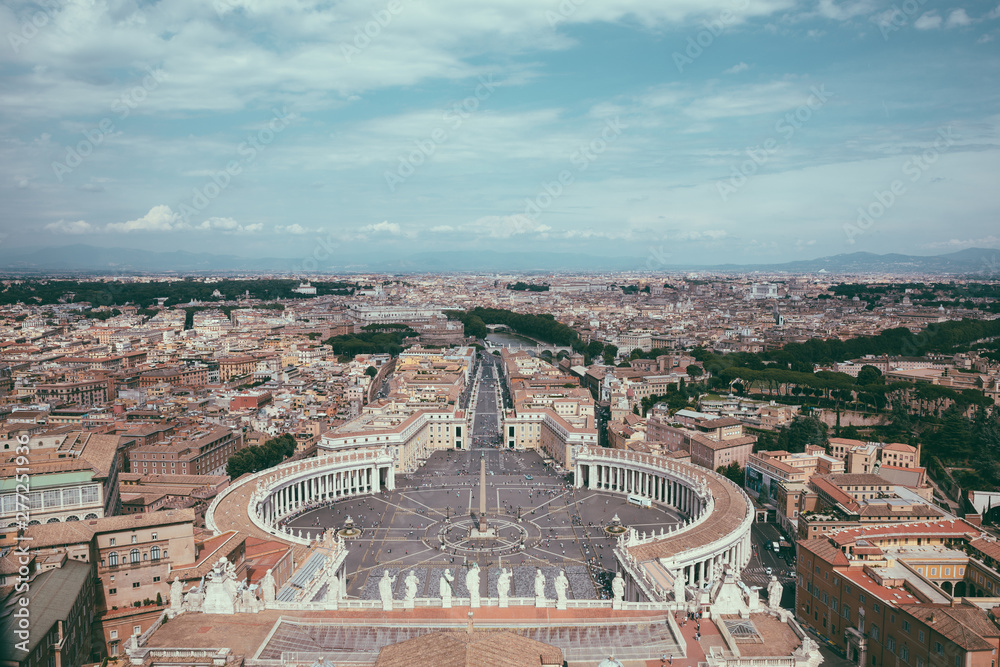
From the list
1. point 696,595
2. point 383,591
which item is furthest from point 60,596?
point 696,595

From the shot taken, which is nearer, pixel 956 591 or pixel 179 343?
pixel 956 591

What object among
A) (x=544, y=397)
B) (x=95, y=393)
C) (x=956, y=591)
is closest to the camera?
(x=956, y=591)

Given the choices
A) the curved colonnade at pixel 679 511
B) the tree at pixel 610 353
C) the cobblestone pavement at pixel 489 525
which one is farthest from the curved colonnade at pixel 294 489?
the tree at pixel 610 353

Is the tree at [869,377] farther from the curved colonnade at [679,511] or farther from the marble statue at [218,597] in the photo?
the marble statue at [218,597]

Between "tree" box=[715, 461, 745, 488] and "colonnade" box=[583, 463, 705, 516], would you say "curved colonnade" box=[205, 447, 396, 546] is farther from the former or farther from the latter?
"tree" box=[715, 461, 745, 488]

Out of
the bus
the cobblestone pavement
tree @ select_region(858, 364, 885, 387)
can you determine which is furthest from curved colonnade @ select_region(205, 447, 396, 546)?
tree @ select_region(858, 364, 885, 387)

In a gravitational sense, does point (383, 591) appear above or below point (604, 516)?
above

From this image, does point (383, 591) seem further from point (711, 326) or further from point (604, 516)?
point (711, 326)
